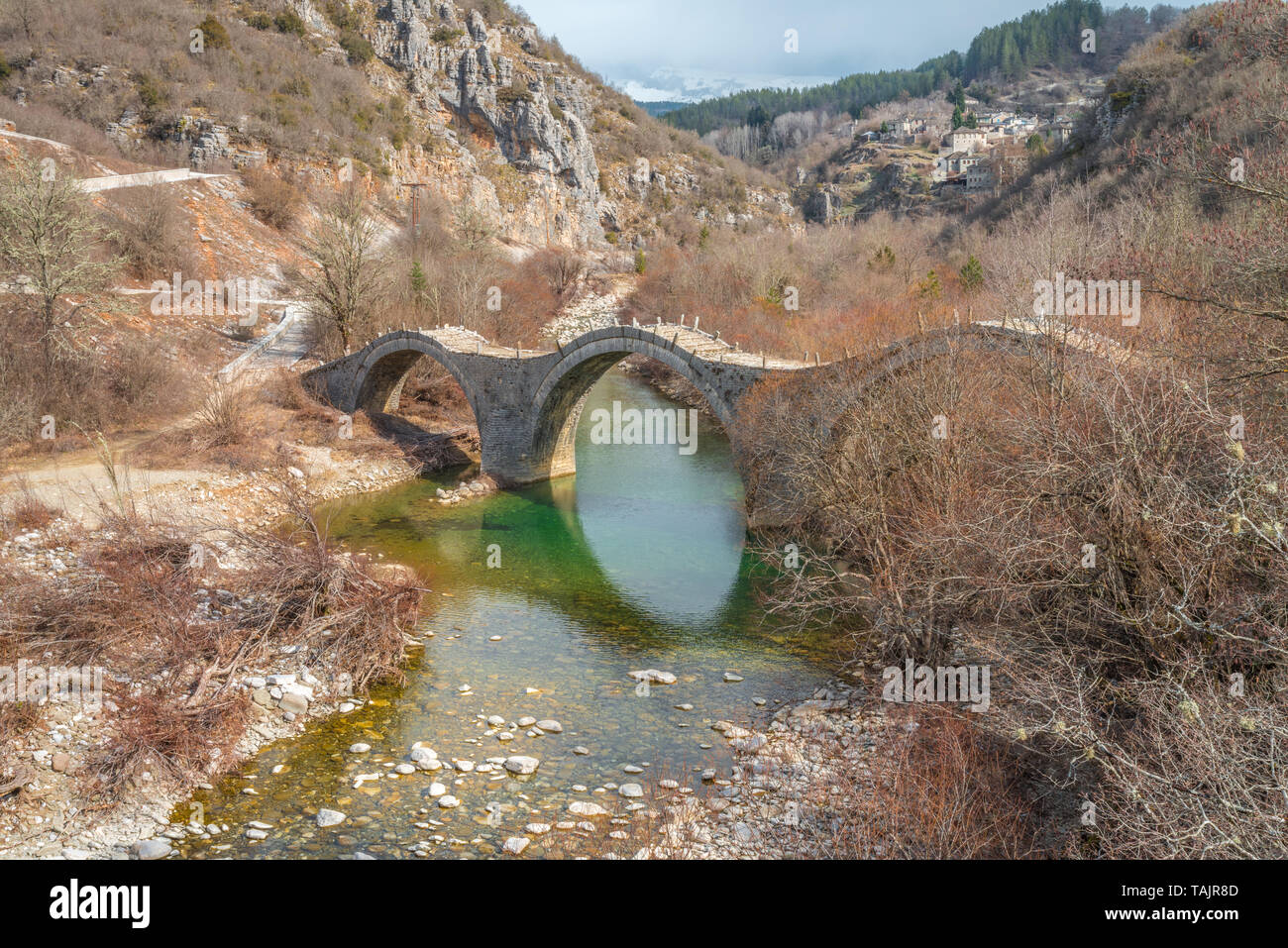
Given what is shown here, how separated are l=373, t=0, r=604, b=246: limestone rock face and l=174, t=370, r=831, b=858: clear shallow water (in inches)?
1864

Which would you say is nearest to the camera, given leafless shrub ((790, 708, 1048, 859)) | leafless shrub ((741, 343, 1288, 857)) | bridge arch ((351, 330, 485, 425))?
leafless shrub ((741, 343, 1288, 857))

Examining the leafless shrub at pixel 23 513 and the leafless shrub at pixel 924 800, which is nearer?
the leafless shrub at pixel 924 800

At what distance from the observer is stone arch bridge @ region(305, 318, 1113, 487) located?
22125mm

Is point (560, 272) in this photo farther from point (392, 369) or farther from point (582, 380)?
point (582, 380)

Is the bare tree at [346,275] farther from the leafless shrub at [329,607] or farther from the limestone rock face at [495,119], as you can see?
the limestone rock face at [495,119]

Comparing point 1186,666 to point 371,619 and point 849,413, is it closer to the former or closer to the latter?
point 849,413

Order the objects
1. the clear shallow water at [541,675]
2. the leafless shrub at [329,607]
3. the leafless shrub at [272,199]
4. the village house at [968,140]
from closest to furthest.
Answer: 1. the clear shallow water at [541,675]
2. the leafless shrub at [329,607]
3. the leafless shrub at [272,199]
4. the village house at [968,140]

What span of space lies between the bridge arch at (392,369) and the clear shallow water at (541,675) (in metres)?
4.75

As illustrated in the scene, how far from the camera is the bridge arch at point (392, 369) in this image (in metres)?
27.7

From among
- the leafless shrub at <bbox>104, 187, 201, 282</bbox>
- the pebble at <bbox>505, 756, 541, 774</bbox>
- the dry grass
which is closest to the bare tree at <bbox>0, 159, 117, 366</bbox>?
the leafless shrub at <bbox>104, 187, 201, 282</bbox>

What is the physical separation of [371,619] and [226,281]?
30636mm

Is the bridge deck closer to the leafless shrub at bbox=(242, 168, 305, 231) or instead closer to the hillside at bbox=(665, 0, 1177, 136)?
the leafless shrub at bbox=(242, 168, 305, 231)

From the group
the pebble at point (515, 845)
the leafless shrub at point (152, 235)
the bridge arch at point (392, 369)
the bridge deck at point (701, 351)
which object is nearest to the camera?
the pebble at point (515, 845)

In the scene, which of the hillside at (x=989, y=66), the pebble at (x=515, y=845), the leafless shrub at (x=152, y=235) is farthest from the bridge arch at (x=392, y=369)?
the hillside at (x=989, y=66)
